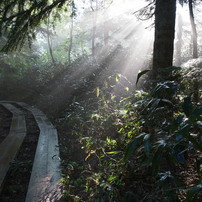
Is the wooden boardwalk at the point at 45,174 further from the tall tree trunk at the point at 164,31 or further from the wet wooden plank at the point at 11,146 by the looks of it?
the tall tree trunk at the point at 164,31

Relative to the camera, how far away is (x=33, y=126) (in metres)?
6.50

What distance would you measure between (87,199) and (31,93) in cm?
1356

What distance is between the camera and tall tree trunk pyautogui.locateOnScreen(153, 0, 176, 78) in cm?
362

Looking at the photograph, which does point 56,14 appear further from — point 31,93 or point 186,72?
point 31,93

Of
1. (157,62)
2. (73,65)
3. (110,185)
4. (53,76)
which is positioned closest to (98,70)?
(73,65)

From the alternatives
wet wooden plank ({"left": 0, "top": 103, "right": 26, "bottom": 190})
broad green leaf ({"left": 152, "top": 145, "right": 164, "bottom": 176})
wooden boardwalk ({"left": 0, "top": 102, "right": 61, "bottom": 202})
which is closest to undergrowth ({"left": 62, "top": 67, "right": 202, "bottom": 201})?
broad green leaf ({"left": 152, "top": 145, "right": 164, "bottom": 176})

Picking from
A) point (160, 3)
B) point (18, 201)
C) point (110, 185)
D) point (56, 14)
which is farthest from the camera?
point (56, 14)

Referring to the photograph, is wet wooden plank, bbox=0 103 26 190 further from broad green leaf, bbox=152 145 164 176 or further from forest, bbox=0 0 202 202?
broad green leaf, bbox=152 145 164 176

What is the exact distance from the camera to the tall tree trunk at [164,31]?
→ 3.62 meters

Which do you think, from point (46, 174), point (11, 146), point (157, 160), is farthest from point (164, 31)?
point (11, 146)

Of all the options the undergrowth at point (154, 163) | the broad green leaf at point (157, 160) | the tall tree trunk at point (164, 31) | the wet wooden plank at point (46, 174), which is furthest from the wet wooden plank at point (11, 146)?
the tall tree trunk at point (164, 31)

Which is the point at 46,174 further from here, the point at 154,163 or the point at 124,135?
the point at 154,163

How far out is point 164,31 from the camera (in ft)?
12.0

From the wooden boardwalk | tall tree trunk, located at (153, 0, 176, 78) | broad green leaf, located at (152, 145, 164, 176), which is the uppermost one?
tall tree trunk, located at (153, 0, 176, 78)
